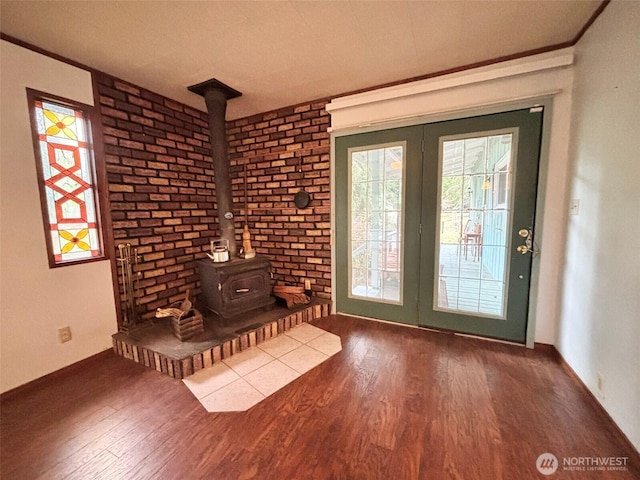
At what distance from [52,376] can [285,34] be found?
3000mm

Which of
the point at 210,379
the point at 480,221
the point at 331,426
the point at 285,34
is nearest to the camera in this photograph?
the point at 331,426

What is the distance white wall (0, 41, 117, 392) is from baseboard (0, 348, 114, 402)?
1.3 inches

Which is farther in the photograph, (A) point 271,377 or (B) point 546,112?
(B) point 546,112

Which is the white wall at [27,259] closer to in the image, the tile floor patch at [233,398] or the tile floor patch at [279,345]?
the tile floor patch at [233,398]

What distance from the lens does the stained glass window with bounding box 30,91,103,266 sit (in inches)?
75.0

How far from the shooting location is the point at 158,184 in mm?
2633

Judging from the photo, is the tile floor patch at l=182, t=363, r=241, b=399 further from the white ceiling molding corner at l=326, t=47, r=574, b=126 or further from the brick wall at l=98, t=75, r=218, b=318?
the white ceiling molding corner at l=326, t=47, r=574, b=126

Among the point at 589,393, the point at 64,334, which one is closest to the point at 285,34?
the point at 64,334

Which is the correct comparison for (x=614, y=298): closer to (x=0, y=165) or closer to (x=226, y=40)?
(x=226, y=40)

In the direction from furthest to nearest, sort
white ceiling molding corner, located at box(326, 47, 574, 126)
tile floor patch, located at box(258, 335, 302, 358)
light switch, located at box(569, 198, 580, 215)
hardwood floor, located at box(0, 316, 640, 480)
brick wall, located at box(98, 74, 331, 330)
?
brick wall, located at box(98, 74, 331, 330) → tile floor patch, located at box(258, 335, 302, 358) → white ceiling molding corner, located at box(326, 47, 574, 126) → light switch, located at box(569, 198, 580, 215) → hardwood floor, located at box(0, 316, 640, 480)

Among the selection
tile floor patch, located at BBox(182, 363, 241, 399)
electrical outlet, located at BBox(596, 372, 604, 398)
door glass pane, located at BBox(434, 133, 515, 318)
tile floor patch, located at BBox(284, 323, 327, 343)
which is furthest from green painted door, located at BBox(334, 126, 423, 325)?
tile floor patch, located at BBox(182, 363, 241, 399)

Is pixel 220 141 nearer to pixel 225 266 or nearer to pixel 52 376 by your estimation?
pixel 225 266

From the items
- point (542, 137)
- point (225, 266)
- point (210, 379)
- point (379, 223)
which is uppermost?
point (542, 137)

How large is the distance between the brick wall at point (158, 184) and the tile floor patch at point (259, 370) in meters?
1.16
